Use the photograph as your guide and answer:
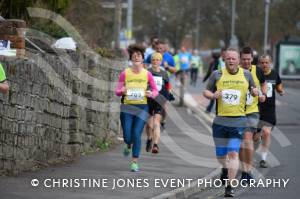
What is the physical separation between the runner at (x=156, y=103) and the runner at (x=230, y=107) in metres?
3.18

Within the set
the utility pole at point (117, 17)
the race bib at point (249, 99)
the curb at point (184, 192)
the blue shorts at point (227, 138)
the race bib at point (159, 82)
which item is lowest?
the curb at point (184, 192)

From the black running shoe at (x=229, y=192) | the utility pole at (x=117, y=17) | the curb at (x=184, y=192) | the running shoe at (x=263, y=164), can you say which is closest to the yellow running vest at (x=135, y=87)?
the curb at (x=184, y=192)

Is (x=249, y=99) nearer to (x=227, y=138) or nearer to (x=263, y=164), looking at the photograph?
(x=227, y=138)

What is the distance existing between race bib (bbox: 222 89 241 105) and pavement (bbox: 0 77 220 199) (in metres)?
1.24

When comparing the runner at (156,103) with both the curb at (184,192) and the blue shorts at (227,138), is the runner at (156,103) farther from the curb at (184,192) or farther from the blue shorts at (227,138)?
the blue shorts at (227,138)

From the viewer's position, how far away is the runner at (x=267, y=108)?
13.3 meters

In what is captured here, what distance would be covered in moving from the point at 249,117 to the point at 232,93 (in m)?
1.48

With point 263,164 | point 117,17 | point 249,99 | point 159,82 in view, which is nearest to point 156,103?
point 159,82

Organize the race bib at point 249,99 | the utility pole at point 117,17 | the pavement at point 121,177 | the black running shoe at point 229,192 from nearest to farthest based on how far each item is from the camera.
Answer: the pavement at point 121,177 < the black running shoe at point 229,192 < the race bib at point 249,99 < the utility pole at point 117,17

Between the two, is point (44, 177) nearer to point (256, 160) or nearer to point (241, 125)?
point (241, 125)

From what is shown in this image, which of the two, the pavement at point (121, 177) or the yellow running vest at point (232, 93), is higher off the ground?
the yellow running vest at point (232, 93)

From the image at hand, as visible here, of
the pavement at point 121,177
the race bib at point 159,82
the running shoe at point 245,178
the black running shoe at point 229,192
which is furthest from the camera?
the race bib at point 159,82

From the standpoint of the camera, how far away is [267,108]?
13391mm

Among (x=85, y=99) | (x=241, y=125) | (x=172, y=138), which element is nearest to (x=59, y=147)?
(x=85, y=99)
